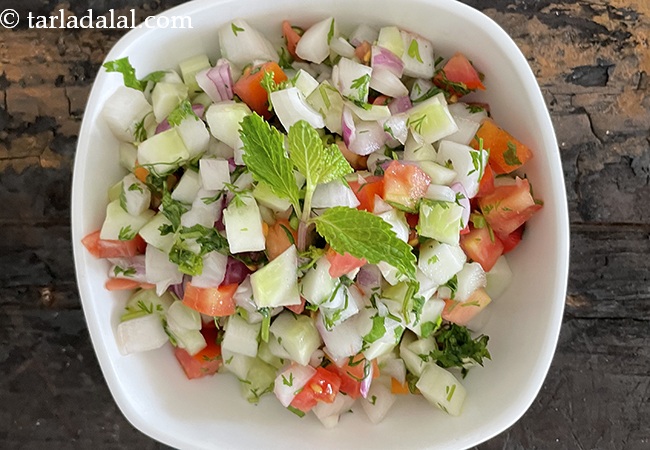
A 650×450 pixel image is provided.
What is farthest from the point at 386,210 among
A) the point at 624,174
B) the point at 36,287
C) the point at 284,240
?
the point at 36,287

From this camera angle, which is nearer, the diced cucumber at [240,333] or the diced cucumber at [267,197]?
the diced cucumber at [267,197]

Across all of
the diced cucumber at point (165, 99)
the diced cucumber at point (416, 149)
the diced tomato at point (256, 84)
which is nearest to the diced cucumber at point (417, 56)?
the diced cucumber at point (416, 149)

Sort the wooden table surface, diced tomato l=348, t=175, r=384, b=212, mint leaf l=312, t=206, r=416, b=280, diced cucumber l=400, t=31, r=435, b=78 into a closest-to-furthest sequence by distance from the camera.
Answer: mint leaf l=312, t=206, r=416, b=280 → diced tomato l=348, t=175, r=384, b=212 → diced cucumber l=400, t=31, r=435, b=78 → the wooden table surface

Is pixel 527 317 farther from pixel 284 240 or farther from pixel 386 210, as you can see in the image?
pixel 284 240

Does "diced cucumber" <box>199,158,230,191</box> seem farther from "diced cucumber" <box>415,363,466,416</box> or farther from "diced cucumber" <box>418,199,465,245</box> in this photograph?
"diced cucumber" <box>415,363,466,416</box>

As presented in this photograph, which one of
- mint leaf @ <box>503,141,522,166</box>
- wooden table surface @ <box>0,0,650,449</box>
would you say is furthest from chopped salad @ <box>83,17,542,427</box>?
wooden table surface @ <box>0,0,650,449</box>

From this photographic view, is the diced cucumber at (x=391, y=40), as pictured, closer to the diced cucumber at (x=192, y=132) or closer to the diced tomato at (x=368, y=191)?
the diced tomato at (x=368, y=191)
